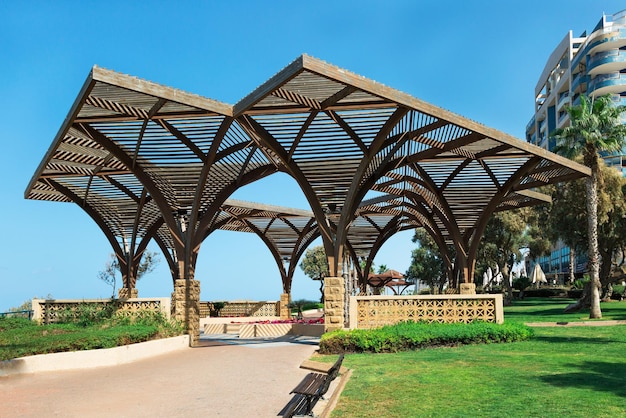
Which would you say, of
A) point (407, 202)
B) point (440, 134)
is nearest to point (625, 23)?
point (407, 202)

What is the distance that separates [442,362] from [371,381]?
8.76 ft

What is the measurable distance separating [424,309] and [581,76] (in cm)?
6562

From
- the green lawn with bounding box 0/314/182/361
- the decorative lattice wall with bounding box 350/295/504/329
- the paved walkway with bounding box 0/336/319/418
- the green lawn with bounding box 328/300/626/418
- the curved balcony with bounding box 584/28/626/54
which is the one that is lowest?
the paved walkway with bounding box 0/336/319/418

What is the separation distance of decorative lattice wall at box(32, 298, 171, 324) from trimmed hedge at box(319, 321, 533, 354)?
676 centimetres

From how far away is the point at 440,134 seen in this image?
58.9 ft

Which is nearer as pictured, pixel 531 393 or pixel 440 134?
pixel 531 393

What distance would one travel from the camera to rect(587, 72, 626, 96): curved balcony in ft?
223

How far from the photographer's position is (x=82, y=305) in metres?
20.0

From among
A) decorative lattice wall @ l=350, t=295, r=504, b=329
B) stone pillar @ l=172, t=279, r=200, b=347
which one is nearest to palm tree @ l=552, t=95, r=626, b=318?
decorative lattice wall @ l=350, t=295, r=504, b=329

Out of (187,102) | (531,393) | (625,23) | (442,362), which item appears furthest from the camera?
(625,23)

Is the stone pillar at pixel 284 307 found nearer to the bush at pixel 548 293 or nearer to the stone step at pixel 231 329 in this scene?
the stone step at pixel 231 329

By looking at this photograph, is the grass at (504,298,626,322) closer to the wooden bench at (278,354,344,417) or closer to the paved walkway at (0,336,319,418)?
the paved walkway at (0,336,319,418)

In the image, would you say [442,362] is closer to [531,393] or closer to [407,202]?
[531,393]

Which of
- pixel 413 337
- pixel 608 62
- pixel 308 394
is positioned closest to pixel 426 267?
pixel 608 62
